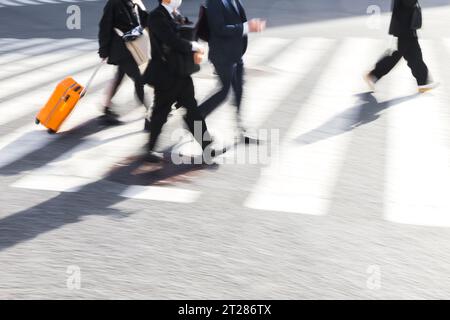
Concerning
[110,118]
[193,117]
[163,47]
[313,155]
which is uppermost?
[163,47]

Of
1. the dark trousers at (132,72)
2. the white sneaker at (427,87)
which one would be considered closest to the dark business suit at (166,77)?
the dark trousers at (132,72)

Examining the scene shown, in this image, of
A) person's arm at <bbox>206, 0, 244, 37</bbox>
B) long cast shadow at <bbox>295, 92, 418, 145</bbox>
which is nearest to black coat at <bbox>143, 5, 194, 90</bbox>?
person's arm at <bbox>206, 0, 244, 37</bbox>

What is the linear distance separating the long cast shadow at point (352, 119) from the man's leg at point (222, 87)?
97cm

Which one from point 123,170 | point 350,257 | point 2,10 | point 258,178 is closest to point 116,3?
point 123,170

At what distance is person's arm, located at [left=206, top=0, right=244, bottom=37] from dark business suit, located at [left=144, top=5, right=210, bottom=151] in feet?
1.98

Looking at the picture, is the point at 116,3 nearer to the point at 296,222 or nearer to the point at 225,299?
the point at 296,222

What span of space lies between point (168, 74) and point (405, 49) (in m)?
4.12

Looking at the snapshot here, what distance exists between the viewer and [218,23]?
6668 millimetres

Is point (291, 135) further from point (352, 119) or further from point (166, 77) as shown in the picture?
point (166, 77)

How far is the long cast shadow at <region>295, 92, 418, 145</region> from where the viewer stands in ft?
24.9

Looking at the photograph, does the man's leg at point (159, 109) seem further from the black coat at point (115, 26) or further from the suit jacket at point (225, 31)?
the black coat at point (115, 26)

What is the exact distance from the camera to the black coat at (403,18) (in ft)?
29.1

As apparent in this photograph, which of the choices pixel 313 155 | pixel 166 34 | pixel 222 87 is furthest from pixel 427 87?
pixel 166 34

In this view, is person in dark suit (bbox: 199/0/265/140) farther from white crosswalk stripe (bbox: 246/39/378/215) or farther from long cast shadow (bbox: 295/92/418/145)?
long cast shadow (bbox: 295/92/418/145)
